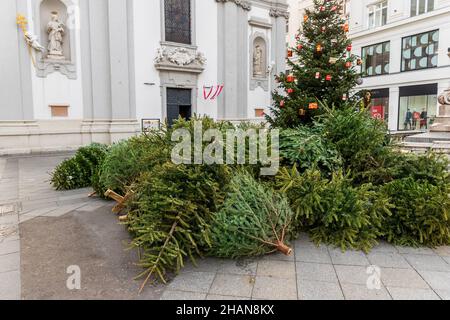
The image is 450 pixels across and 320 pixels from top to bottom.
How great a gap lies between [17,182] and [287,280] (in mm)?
7428

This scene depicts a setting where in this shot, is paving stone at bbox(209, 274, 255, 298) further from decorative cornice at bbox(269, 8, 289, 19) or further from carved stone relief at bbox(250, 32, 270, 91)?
decorative cornice at bbox(269, 8, 289, 19)

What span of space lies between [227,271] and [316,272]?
921 mm

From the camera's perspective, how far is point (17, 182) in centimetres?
791

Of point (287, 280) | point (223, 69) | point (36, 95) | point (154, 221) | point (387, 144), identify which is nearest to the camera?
point (287, 280)

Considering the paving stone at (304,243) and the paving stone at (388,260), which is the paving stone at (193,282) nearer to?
the paving stone at (304,243)

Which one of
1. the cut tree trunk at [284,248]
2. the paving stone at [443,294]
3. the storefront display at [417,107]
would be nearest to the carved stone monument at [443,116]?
the paving stone at [443,294]

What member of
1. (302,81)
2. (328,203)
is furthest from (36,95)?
(328,203)

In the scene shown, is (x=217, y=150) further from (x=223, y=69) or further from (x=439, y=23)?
(x=439, y=23)

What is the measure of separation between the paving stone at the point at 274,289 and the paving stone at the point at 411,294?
2.90 ft

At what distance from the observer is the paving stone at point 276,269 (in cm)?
330

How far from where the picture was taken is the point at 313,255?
12.3 ft

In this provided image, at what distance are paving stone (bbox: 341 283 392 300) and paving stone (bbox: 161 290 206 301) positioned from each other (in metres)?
1.31

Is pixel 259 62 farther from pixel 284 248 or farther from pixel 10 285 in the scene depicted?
pixel 10 285

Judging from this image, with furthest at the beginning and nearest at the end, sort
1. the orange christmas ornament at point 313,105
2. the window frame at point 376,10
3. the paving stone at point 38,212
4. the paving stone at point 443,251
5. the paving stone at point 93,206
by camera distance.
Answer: the window frame at point 376,10, the orange christmas ornament at point 313,105, the paving stone at point 93,206, the paving stone at point 38,212, the paving stone at point 443,251
